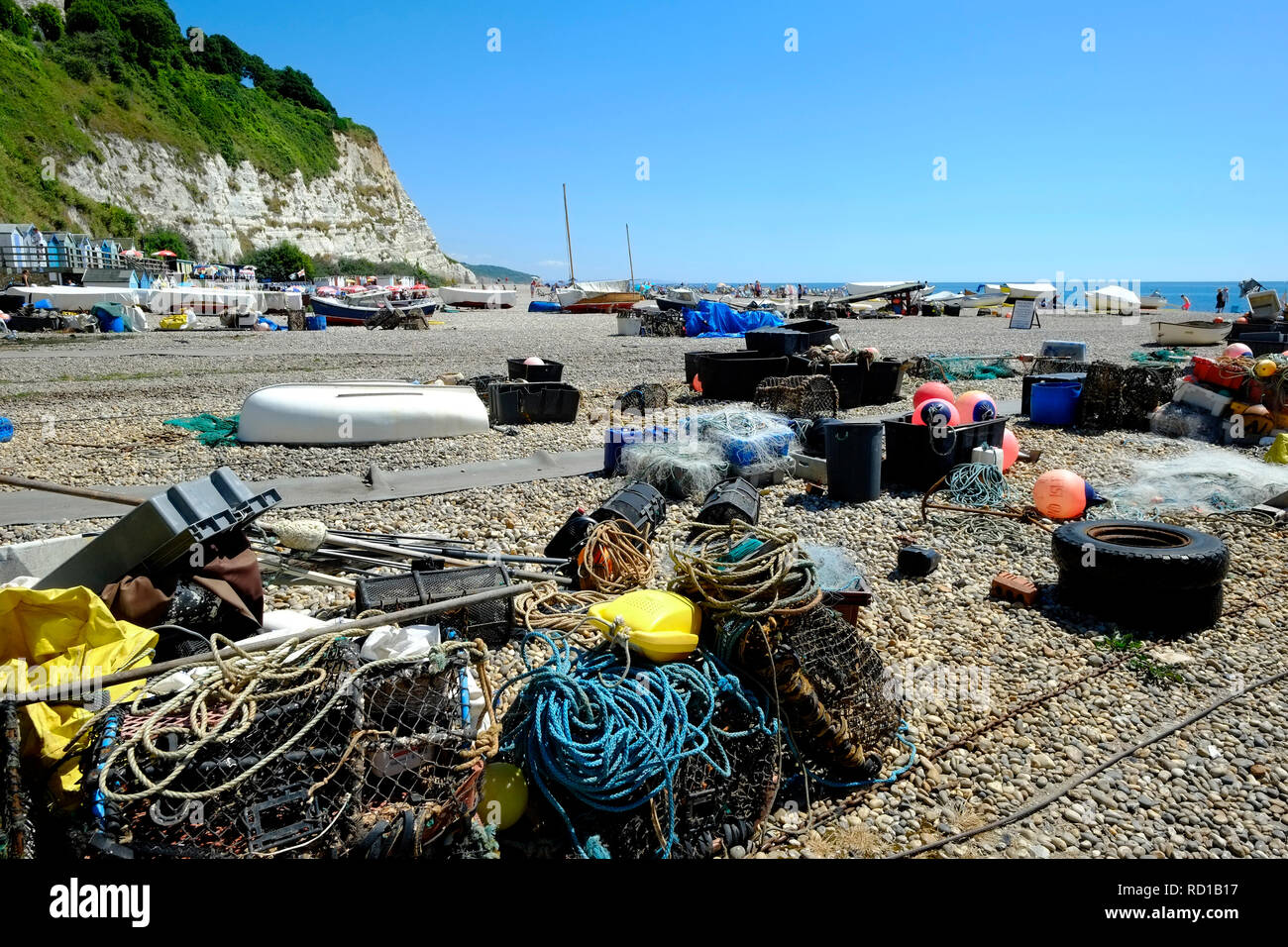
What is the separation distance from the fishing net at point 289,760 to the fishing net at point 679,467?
15.7 feet

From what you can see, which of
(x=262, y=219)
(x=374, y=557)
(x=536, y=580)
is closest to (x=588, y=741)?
(x=536, y=580)

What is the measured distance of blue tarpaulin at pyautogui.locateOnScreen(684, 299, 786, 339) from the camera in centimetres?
3031

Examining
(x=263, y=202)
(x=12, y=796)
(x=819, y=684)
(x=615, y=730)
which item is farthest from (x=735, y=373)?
(x=263, y=202)

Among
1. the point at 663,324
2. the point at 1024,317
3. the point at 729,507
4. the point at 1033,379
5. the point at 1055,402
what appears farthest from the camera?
the point at 1024,317

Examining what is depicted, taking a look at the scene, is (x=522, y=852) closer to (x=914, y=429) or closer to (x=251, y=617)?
(x=251, y=617)

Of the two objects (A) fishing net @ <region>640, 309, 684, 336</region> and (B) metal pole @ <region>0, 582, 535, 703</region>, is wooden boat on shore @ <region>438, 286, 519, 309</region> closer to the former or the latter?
(A) fishing net @ <region>640, 309, 684, 336</region>

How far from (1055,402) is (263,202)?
228 feet

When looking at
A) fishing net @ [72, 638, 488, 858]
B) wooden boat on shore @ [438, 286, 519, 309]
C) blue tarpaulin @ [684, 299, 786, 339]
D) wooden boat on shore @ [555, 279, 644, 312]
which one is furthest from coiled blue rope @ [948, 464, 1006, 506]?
wooden boat on shore @ [438, 286, 519, 309]

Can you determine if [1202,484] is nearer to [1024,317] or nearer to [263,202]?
[1024,317]

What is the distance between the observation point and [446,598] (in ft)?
15.3

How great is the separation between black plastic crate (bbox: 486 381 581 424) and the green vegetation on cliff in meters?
50.4

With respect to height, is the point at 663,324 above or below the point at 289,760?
above

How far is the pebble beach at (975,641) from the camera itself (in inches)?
134

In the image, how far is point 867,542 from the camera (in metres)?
6.89
